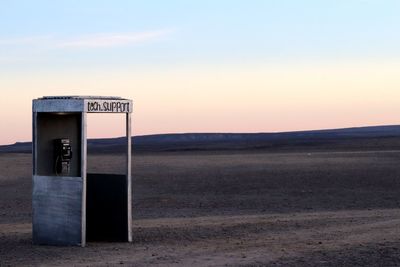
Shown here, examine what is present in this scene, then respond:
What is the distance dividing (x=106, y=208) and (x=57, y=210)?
1108 mm

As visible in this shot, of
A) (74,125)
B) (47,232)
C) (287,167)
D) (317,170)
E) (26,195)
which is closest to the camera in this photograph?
(47,232)

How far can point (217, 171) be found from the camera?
134 ft

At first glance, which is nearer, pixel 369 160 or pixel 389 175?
pixel 389 175

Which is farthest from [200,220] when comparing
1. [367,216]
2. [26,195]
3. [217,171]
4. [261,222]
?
[217,171]

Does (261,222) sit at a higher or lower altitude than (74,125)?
lower

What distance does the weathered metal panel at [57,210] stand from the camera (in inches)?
643

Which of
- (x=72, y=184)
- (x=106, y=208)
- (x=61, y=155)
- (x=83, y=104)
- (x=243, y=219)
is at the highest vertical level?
(x=83, y=104)

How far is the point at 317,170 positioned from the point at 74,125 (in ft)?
76.0

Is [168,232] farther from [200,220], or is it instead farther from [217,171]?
[217,171]

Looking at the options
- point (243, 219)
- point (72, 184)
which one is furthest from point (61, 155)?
point (243, 219)

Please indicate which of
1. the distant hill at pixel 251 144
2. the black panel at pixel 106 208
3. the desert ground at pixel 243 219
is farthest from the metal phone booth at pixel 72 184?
the distant hill at pixel 251 144

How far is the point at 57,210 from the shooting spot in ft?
54.3

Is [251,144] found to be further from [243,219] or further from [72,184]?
[72,184]

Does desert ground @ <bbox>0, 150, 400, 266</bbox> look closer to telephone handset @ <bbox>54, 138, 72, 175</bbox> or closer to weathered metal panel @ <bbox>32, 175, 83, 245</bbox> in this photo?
weathered metal panel @ <bbox>32, 175, 83, 245</bbox>
